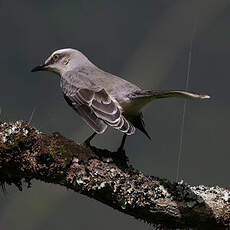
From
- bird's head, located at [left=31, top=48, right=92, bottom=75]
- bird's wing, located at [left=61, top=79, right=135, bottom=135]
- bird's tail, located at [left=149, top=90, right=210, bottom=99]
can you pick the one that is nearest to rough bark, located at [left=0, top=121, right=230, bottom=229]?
bird's wing, located at [left=61, top=79, right=135, bottom=135]

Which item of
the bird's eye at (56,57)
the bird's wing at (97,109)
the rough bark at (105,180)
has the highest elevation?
the bird's eye at (56,57)

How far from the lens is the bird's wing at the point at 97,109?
11.9ft

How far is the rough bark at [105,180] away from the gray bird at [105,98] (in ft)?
1.72

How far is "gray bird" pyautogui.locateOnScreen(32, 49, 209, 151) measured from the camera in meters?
3.67

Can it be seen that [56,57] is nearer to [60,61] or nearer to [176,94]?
[60,61]

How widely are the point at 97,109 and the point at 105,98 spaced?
0.14m

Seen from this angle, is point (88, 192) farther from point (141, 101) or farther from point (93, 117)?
point (141, 101)

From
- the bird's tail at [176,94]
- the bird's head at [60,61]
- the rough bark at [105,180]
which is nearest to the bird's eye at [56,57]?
the bird's head at [60,61]

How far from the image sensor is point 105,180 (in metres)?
2.95

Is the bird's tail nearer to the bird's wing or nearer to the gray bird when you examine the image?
the gray bird

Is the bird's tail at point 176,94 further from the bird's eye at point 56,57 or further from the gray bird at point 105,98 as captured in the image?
the bird's eye at point 56,57

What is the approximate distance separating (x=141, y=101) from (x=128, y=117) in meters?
0.33

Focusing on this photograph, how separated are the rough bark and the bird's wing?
1.51 ft

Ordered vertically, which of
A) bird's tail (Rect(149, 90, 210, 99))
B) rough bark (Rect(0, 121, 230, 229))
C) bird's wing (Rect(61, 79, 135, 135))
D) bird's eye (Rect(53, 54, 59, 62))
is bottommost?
rough bark (Rect(0, 121, 230, 229))
